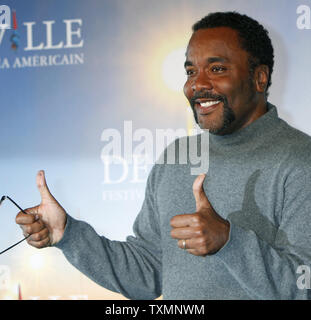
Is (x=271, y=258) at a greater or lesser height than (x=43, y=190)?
lesser

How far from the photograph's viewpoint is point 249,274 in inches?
47.2

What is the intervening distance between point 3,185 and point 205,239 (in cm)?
130

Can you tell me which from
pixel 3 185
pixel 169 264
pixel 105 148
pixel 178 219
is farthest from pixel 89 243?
pixel 3 185

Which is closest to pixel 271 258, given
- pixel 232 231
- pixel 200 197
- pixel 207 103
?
pixel 232 231

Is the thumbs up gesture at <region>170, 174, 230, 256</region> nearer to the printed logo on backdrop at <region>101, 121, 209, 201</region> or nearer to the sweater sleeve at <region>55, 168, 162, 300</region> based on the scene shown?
the sweater sleeve at <region>55, 168, 162, 300</region>

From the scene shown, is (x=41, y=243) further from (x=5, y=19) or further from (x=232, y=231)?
(x=5, y=19)

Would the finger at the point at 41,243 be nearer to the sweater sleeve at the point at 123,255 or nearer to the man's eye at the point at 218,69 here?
the sweater sleeve at the point at 123,255

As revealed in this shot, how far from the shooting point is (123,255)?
5.09 ft

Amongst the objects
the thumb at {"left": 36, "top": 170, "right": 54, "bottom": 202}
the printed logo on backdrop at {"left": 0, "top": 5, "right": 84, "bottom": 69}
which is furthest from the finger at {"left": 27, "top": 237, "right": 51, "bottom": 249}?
the printed logo on backdrop at {"left": 0, "top": 5, "right": 84, "bottom": 69}

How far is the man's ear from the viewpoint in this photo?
1570 mm

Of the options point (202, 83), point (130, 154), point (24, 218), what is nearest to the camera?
point (24, 218)

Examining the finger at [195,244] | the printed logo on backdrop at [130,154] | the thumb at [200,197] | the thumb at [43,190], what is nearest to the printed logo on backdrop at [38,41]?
the printed logo on backdrop at [130,154]

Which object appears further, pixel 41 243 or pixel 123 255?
pixel 123 255

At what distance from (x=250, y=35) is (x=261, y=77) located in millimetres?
143
